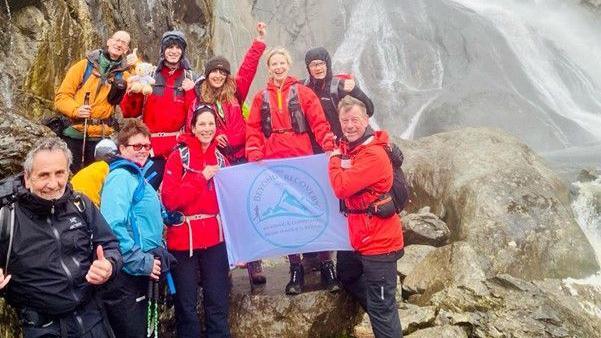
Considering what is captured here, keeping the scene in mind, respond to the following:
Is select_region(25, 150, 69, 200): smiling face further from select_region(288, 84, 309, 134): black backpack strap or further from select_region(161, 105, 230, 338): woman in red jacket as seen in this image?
select_region(288, 84, 309, 134): black backpack strap

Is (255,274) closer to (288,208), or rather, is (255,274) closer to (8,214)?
(288,208)

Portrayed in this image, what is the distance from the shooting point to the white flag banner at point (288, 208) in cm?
555

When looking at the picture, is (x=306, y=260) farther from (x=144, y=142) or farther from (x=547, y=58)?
(x=547, y=58)

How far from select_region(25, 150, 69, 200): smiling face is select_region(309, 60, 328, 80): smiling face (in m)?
3.40

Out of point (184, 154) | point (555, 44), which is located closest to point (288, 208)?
point (184, 154)

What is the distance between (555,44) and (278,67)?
1184 inches

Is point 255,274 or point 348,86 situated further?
point 255,274

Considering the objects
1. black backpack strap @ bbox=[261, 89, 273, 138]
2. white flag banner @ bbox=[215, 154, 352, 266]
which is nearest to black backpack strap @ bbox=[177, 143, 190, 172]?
white flag banner @ bbox=[215, 154, 352, 266]

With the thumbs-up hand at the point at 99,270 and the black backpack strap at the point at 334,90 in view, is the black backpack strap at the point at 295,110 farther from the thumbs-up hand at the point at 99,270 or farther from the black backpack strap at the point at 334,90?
the thumbs-up hand at the point at 99,270

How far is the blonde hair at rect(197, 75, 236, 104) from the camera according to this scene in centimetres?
568


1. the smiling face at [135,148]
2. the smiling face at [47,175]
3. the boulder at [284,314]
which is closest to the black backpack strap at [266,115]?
the smiling face at [135,148]

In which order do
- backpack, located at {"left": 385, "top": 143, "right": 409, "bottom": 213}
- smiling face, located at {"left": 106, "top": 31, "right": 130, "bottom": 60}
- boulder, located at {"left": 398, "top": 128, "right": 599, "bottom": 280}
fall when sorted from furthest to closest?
boulder, located at {"left": 398, "top": 128, "right": 599, "bottom": 280}, smiling face, located at {"left": 106, "top": 31, "right": 130, "bottom": 60}, backpack, located at {"left": 385, "top": 143, "right": 409, "bottom": 213}

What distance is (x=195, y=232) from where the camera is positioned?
16.0 ft

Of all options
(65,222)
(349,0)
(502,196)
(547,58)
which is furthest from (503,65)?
(65,222)
